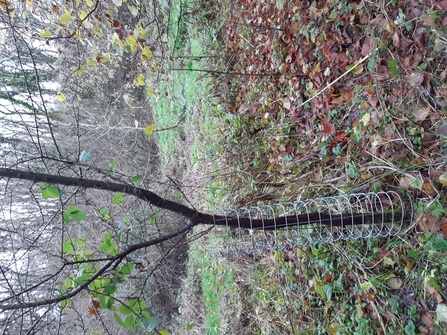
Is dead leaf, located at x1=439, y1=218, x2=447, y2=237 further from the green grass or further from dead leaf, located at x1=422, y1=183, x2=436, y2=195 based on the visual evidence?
the green grass

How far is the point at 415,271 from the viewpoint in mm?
2061

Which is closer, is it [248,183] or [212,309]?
[248,183]

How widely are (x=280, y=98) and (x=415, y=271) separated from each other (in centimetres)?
211

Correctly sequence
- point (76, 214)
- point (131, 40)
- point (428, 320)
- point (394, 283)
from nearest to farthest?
point (76, 214) < point (428, 320) < point (394, 283) < point (131, 40)

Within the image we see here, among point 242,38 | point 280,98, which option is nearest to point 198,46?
point 242,38

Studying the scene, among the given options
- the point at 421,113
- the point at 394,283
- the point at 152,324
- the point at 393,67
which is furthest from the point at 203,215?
the point at 393,67

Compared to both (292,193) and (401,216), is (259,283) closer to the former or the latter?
(292,193)

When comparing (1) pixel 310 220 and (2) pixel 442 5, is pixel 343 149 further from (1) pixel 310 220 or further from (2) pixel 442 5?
(2) pixel 442 5

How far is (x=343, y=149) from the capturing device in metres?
2.68

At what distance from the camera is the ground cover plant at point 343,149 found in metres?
2.02

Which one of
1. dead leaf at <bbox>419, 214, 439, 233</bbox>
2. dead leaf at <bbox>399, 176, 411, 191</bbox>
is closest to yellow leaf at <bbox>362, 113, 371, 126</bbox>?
dead leaf at <bbox>399, 176, 411, 191</bbox>

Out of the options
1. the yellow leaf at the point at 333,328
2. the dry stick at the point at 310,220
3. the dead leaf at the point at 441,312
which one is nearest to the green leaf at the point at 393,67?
the dry stick at the point at 310,220

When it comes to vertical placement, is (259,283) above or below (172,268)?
above

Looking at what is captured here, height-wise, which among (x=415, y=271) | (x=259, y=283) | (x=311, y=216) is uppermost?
(x=311, y=216)
